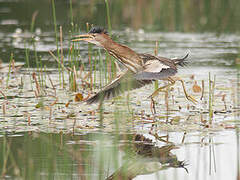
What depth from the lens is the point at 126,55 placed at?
6.23m

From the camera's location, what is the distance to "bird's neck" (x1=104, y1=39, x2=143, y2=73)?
20.4 feet

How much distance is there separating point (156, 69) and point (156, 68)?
0.11ft

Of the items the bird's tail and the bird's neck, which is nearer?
the bird's neck

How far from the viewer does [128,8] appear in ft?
47.5

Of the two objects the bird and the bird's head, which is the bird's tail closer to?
the bird

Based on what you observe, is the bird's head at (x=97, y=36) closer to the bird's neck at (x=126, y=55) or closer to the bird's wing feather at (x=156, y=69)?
the bird's neck at (x=126, y=55)

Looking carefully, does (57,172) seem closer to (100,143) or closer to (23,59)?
(100,143)

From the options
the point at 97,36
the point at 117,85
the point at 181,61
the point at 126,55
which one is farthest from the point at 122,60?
the point at 181,61

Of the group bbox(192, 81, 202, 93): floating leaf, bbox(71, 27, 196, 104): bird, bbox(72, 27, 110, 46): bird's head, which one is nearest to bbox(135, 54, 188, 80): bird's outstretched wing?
bbox(71, 27, 196, 104): bird

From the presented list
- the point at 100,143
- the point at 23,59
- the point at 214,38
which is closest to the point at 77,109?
the point at 100,143

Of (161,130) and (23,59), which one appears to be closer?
(161,130)

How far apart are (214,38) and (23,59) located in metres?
3.92

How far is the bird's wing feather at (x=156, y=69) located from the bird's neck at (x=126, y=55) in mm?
88

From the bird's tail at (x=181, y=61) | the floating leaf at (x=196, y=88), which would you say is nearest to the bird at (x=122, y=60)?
the bird's tail at (x=181, y=61)
